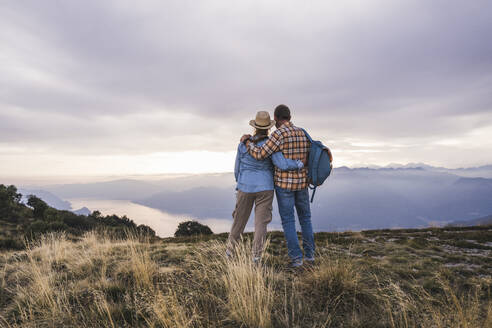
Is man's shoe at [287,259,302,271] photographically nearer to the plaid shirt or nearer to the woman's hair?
the plaid shirt

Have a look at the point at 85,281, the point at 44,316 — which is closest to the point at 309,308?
the point at 44,316

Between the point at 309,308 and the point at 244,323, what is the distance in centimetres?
80

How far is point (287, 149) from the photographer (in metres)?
4.12

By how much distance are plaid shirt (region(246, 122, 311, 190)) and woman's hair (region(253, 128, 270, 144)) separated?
0.43 ft

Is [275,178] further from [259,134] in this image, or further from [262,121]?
[262,121]

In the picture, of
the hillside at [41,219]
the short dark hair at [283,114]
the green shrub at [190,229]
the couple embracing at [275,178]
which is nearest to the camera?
the couple embracing at [275,178]

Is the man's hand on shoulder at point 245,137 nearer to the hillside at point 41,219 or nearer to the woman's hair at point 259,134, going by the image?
the woman's hair at point 259,134

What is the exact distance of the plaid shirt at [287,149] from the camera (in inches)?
153

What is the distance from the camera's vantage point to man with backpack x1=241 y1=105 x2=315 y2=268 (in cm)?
393

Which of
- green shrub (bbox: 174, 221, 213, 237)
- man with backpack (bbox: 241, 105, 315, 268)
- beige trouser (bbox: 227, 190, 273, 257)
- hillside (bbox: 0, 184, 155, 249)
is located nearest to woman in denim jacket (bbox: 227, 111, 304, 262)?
beige trouser (bbox: 227, 190, 273, 257)

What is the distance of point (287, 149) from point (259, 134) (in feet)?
1.87

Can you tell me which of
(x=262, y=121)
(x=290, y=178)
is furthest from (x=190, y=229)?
(x=262, y=121)

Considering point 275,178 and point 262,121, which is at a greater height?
point 262,121

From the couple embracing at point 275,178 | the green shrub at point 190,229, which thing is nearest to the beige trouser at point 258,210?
the couple embracing at point 275,178
